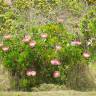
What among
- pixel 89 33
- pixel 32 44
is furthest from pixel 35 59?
pixel 89 33

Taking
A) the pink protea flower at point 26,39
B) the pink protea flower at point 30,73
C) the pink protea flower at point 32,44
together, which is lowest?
the pink protea flower at point 30,73

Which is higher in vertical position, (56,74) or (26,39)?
(26,39)

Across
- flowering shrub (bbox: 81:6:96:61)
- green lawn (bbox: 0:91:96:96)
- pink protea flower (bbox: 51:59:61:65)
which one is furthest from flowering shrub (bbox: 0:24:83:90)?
flowering shrub (bbox: 81:6:96:61)

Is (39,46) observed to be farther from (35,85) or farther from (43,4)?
(43,4)

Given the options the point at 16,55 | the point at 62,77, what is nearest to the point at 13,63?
the point at 16,55

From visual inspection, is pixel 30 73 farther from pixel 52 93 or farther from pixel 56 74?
pixel 52 93

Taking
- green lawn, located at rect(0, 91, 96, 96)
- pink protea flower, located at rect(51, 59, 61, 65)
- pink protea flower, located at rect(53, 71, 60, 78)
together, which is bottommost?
green lawn, located at rect(0, 91, 96, 96)

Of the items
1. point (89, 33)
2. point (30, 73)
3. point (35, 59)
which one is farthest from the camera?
point (89, 33)

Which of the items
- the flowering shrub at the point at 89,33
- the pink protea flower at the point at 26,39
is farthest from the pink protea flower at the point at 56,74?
the flowering shrub at the point at 89,33

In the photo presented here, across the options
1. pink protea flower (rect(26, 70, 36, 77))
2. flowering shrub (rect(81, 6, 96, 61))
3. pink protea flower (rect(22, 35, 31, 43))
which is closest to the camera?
pink protea flower (rect(26, 70, 36, 77))

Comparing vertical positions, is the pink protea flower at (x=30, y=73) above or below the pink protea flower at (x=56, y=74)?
above

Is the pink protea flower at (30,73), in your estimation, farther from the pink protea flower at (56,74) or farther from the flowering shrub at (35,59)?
the pink protea flower at (56,74)

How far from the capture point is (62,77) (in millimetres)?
7918

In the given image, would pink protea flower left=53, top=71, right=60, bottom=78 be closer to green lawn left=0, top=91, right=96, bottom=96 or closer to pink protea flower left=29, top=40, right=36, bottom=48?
green lawn left=0, top=91, right=96, bottom=96
